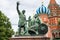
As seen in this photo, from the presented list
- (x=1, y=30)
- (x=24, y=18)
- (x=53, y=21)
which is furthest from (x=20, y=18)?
(x=53, y=21)

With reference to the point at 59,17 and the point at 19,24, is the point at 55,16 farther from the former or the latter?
the point at 19,24

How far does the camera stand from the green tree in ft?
179

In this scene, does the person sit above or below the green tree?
above

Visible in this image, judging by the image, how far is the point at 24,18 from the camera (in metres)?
38.7

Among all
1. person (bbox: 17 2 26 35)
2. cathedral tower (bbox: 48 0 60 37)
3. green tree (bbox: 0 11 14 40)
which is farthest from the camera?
cathedral tower (bbox: 48 0 60 37)

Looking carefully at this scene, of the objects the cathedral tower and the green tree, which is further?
the cathedral tower

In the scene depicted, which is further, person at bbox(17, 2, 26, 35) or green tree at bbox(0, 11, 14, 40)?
green tree at bbox(0, 11, 14, 40)

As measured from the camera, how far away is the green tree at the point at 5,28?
54.7 metres

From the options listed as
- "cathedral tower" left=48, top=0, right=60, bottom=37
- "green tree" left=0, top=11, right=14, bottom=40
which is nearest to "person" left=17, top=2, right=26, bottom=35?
"green tree" left=0, top=11, right=14, bottom=40

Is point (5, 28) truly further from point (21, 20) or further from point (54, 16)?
point (54, 16)

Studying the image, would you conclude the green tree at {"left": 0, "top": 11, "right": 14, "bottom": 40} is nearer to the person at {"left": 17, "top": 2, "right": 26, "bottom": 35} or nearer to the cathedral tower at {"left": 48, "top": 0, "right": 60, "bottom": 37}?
the person at {"left": 17, "top": 2, "right": 26, "bottom": 35}

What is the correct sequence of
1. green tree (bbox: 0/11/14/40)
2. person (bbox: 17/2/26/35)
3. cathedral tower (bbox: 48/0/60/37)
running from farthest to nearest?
cathedral tower (bbox: 48/0/60/37)
green tree (bbox: 0/11/14/40)
person (bbox: 17/2/26/35)

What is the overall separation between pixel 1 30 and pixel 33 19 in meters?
17.3

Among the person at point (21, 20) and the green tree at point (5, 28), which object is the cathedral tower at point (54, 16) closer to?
the green tree at point (5, 28)
